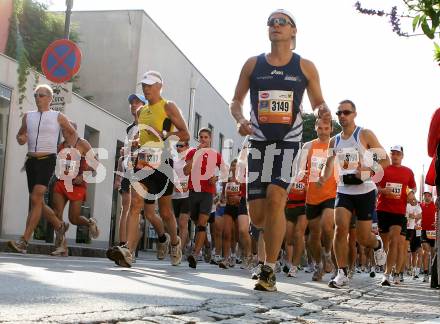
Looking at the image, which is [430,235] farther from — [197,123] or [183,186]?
[197,123]

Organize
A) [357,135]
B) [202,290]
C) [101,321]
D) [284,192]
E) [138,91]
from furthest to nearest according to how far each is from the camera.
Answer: [138,91]
[357,135]
[284,192]
[202,290]
[101,321]

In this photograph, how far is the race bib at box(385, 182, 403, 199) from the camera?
1193 cm

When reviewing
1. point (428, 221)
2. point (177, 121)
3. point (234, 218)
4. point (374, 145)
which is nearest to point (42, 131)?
point (177, 121)

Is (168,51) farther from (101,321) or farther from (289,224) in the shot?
(101,321)

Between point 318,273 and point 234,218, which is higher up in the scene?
point 234,218

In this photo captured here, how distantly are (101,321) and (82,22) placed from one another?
82.5 feet

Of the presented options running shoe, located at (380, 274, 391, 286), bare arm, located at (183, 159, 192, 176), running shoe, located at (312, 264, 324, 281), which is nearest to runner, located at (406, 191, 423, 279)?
running shoe, located at (380, 274, 391, 286)

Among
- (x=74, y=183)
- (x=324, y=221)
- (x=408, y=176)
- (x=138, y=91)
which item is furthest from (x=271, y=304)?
(x=138, y=91)

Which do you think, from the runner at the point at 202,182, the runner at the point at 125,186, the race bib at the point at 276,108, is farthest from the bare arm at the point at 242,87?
the runner at the point at 202,182

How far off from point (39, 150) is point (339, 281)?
4226mm

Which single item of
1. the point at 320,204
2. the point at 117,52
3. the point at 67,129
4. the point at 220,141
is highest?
the point at 117,52

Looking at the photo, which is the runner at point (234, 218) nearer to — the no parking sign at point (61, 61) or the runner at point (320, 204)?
the runner at point (320, 204)

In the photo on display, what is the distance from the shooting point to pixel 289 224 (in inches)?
470

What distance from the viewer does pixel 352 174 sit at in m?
9.32
